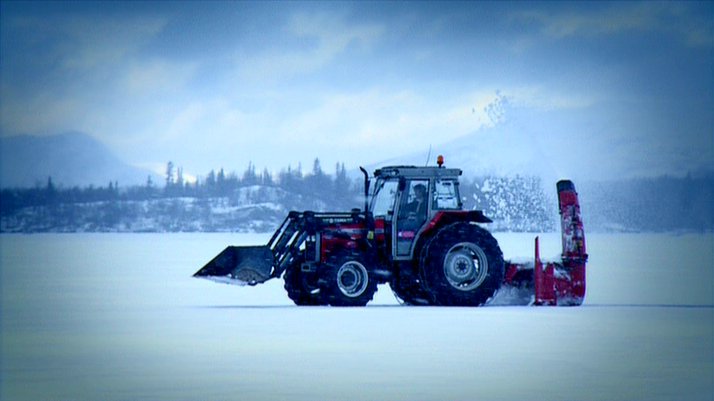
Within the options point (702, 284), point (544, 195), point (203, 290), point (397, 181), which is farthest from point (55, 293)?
point (544, 195)

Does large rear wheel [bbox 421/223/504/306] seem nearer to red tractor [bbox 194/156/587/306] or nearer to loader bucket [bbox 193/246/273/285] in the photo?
red tractor [bbox 194/156/587/306]

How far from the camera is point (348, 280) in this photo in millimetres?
18328

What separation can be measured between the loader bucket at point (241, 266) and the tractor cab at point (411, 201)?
68.0 inches

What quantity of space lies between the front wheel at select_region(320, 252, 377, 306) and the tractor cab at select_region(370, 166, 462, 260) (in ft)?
2.41

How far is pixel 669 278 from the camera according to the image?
92.3 ft

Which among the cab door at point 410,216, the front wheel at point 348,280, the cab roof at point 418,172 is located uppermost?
the cab roof at point 418,172

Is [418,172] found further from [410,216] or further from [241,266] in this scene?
[241,266]

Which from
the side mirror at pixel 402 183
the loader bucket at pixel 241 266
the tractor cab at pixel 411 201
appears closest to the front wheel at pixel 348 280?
the tractor cab at pixel 411 201

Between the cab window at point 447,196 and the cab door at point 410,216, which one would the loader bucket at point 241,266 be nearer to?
the cab door at point 410,216

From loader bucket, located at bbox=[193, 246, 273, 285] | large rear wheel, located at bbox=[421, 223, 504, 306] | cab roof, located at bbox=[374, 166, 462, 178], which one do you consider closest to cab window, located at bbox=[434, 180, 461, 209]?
cab roof, located at bbox=[374, 166, 462, 178]

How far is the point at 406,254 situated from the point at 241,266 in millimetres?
2407

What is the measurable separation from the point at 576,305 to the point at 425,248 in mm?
2535

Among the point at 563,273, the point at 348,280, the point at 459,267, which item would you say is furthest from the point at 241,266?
the point at 563,273

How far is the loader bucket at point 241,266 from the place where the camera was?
1845cm
